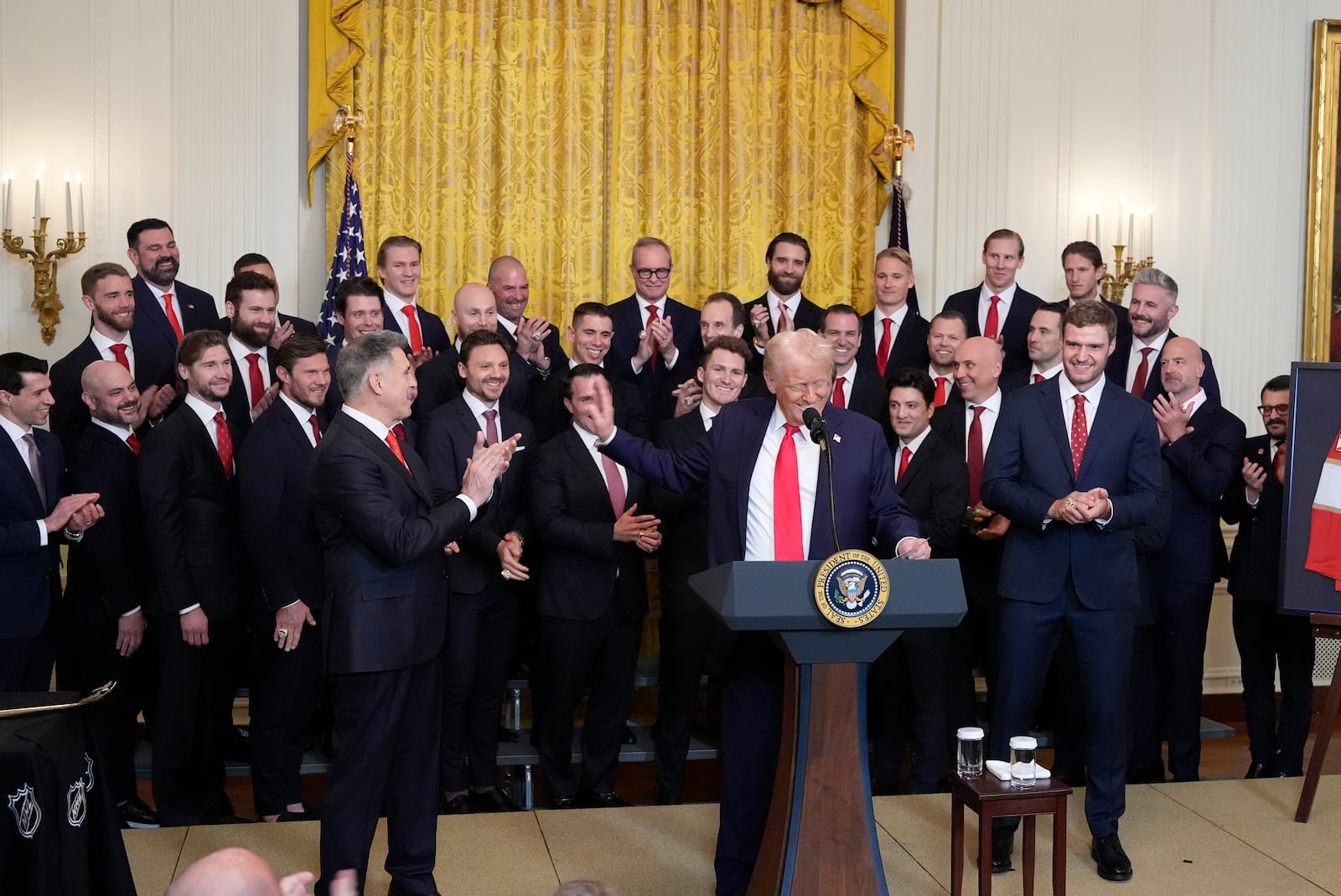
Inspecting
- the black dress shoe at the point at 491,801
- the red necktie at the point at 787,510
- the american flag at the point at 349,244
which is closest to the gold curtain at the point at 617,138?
the american flag at the point at 349,244

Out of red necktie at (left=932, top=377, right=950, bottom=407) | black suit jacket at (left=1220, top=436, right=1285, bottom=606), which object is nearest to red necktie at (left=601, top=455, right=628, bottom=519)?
red necktie at (left=932, top=377, right=950, bottom=407)

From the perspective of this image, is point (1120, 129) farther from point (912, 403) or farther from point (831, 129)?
point (912, 403)

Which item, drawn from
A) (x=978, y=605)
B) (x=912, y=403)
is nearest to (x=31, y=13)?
(x=912, y=403)

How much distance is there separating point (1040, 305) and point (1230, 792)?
2.34 metres

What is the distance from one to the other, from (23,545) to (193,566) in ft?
1.88

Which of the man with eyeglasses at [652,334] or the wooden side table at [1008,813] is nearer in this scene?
the wooden side table at [1008,813]

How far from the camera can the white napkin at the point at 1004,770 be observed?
409 centimetres

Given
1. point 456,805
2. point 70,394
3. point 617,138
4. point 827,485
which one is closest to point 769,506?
point 827,485

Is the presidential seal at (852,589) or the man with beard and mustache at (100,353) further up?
the man with beard and mustache at (100,353)

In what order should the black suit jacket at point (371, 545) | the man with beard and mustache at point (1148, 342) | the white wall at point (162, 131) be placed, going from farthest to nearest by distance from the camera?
the white wall at point (162, 131) < the man with beard and mustache at point (1148, 342) < the black suit jacket at point (371, 545)

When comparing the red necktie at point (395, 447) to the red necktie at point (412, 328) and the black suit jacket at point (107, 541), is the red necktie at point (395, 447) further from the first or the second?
the red necktie at point (412, 328)

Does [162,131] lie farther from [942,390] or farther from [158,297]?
[942,390]

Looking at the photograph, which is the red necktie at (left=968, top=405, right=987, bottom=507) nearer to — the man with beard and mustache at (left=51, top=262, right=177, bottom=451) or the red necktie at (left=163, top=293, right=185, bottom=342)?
the man with beard and mustache at (left=51, top=262, right=177, bottom=451)

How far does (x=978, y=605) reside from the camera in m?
5.81
